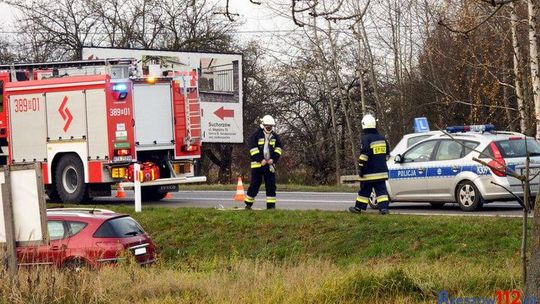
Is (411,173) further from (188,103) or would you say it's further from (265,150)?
(188,103)

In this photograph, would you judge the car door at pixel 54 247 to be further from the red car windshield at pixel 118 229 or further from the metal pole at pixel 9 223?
the metal pole at pixel 9 223

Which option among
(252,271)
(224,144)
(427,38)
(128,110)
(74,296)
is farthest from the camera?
(224,144)

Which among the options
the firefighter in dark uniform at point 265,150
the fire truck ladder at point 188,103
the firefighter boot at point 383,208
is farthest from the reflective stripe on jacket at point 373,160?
the fire truck ladder at point 188,103

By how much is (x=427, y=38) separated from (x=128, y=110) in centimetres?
1625

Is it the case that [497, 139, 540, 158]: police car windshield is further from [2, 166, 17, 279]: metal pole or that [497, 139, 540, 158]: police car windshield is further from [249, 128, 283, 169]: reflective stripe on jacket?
[2, 166, 17, 279]: metal pole

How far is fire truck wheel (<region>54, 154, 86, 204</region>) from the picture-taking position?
21531 millimetres

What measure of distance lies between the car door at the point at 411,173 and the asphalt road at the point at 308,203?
0.32m

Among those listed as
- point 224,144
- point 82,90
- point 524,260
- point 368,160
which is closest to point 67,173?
point 82,90

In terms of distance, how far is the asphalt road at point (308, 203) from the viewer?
18000 mm

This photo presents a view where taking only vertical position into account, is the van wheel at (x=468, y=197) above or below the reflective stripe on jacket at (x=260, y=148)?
below

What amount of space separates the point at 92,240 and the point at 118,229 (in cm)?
52

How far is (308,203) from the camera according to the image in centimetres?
2200

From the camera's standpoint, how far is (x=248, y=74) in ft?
157

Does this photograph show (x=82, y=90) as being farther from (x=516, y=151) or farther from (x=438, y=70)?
(x=438, y=70)
